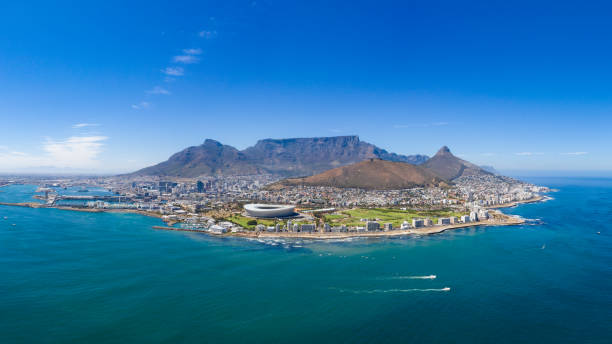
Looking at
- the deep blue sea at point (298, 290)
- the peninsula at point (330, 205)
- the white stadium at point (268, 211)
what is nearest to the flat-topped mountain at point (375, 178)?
the peninsula at point (330, 205)

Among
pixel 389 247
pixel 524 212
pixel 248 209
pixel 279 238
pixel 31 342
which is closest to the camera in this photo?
pixel 31 342

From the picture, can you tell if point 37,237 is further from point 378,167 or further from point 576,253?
point 378,167

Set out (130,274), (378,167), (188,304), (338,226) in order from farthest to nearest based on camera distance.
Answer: (378,167), (338,226), (130,274), (188,304)

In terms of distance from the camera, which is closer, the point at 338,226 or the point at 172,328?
the point at 172,328

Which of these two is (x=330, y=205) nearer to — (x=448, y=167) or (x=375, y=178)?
(x=375, y=178)

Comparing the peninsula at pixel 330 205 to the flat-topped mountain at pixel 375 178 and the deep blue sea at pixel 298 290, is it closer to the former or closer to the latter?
the flat-topped mountain at pixel 375 178

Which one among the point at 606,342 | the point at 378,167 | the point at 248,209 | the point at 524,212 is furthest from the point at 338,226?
the point at 378,167

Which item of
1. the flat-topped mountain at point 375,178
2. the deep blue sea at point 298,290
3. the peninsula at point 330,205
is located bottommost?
the deep blue sea at point 298,290
